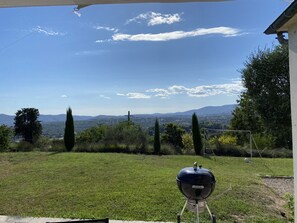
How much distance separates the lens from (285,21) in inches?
86.1

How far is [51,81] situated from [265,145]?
914cm

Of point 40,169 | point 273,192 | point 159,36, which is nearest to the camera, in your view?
point 273,192

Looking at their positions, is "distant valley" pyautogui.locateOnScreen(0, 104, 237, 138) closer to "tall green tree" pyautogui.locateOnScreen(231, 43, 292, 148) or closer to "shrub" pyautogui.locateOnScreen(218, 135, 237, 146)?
"shrub" pyautogui.locateOnScreen(218, 135, 237, 146)

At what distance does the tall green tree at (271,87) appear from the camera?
8.24 m

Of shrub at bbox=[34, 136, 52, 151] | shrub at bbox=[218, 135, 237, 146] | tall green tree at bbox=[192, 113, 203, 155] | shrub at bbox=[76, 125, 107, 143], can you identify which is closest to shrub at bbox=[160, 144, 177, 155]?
tall green tree at bbox=[192, 113, 203, 155]

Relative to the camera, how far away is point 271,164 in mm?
9094

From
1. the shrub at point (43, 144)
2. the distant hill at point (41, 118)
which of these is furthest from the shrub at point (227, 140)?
the shrub at point (43, 144)

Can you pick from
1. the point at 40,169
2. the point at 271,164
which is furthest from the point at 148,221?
the point at 271,164

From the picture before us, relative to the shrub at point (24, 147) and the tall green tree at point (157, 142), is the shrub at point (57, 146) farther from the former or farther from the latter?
the tall green tree at point (157, 142)

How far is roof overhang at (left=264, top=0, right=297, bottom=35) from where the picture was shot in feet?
6.51

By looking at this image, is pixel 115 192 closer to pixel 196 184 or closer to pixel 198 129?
pixel 196 184

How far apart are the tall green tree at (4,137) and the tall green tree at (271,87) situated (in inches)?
372

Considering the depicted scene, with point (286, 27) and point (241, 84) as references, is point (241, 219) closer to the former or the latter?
point (286, 27)

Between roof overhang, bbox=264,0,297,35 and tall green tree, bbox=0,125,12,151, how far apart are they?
11.3 m
